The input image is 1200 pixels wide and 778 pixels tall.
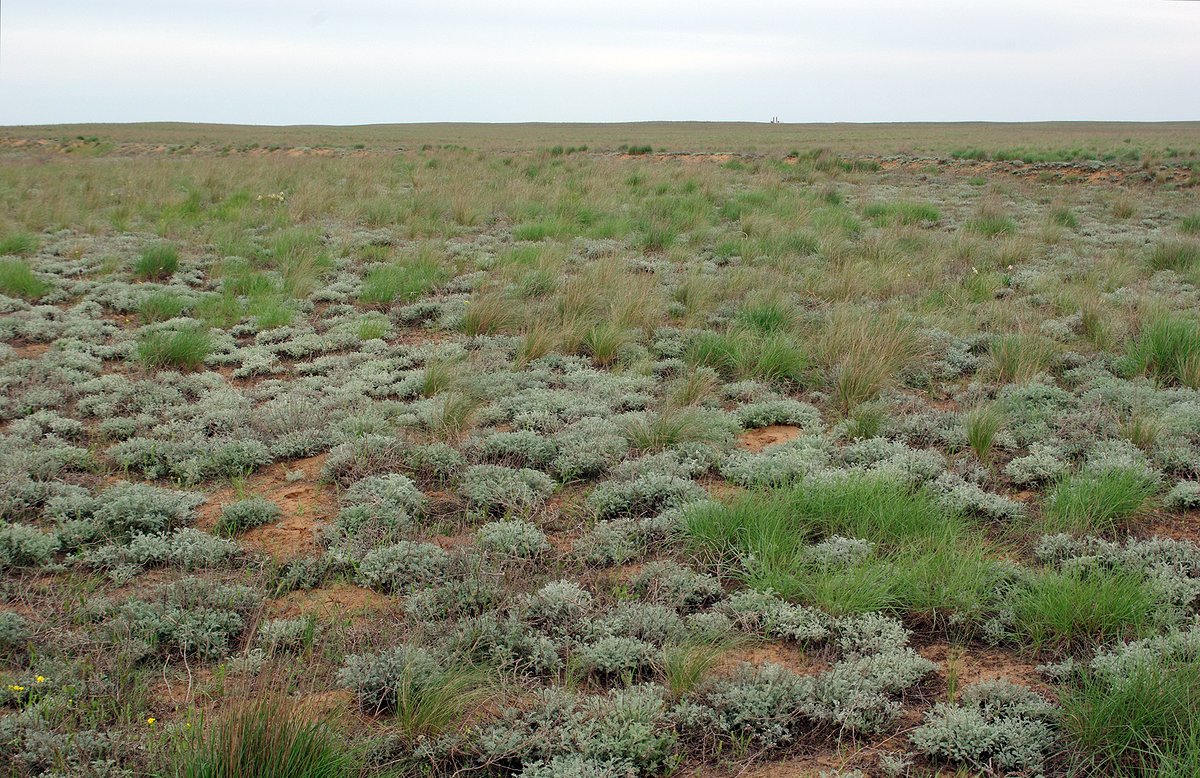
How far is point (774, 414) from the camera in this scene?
592cm

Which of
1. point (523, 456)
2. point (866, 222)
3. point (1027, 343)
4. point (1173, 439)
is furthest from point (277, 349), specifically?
point (866, 222)

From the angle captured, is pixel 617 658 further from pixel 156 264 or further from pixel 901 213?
pixel 901 213

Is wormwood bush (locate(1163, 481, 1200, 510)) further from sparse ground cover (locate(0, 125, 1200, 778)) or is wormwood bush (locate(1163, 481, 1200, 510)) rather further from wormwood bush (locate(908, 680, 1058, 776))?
wormwood bush (locate(908, 680, 1058, 776))

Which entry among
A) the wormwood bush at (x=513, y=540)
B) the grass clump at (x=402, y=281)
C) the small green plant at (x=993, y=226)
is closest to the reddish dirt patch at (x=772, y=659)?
the wormwood bush at (x=513, y=540)

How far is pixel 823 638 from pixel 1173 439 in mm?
3099

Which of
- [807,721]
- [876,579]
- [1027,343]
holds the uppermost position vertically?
[1027,343]

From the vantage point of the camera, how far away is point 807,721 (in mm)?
3047

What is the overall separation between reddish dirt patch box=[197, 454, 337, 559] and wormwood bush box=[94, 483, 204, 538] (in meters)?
0.11

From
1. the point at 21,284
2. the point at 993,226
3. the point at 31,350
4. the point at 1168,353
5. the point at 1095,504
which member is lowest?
the point at 1095,504

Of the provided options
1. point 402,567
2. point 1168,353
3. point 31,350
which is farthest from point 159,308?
point 1168,353

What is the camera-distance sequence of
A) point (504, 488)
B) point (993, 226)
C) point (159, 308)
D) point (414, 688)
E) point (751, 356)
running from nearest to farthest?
point (414, 688) < point (504, 488) < point (751, 356) < point (159, 308) < point (993, 226)

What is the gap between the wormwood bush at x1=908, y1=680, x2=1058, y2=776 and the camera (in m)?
2.75

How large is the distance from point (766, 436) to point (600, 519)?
1693mm

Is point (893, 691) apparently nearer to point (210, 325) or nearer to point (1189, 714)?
point (1189, 714)
